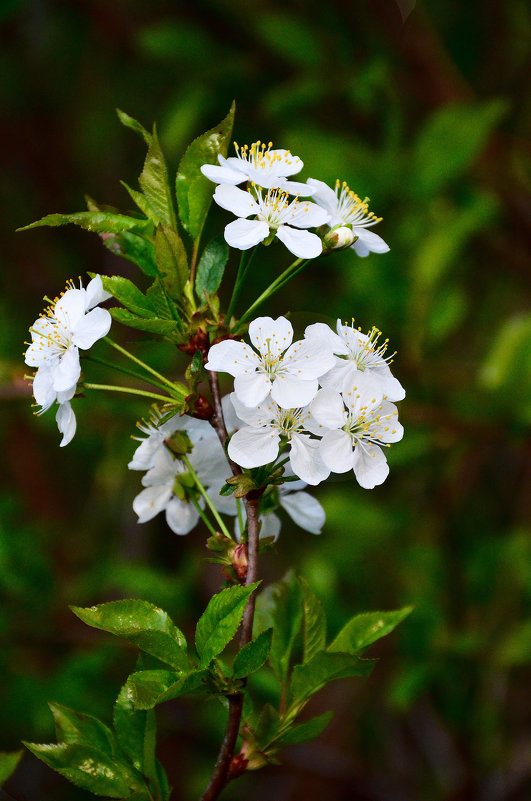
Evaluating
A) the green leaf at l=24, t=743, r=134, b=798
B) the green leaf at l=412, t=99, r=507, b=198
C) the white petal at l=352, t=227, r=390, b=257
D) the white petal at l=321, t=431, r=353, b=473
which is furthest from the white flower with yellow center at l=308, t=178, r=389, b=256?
the green leaf at l=412, t=99, r=507, b=198

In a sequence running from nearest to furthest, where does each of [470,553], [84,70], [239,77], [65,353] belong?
1. [65,353]
2. [470,553]
3. [239,77]
4. [84,70]

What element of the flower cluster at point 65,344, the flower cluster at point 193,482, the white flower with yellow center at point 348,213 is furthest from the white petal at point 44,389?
the white flower with yellow center at point 348,213

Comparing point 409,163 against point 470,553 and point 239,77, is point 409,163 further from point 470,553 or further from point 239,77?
point 470,553

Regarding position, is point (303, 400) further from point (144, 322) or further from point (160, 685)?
point (160, 685)

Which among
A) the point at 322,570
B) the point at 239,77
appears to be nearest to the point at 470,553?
the point at 322,570

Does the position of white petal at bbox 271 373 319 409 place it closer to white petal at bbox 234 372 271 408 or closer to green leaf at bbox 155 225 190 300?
white petal at bbox 234 372 271 408

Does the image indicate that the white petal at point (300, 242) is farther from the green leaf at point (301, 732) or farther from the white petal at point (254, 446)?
the green leaf at point (301, 732)

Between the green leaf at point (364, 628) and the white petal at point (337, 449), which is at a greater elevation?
the white petal at point (337, 449)
